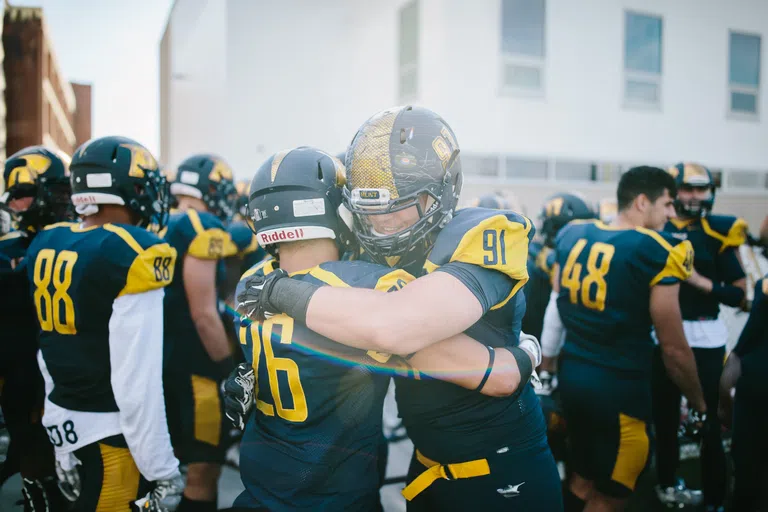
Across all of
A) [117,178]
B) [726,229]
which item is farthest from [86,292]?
[726,229]

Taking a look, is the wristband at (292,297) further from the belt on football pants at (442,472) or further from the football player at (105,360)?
the football player at (105,360)

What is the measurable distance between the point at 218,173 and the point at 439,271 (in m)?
3.27

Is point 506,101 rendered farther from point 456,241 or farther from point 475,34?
point 456,241

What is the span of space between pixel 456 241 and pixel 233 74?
12119mm

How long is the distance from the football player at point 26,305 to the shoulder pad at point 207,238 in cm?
81

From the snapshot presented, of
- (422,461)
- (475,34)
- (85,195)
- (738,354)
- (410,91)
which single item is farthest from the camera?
(410,91)

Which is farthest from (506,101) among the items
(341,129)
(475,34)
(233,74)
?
(233,74)

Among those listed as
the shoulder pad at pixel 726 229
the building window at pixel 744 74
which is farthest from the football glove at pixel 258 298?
the building window at pixel 744 74

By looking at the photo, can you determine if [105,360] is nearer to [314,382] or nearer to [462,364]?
[314,382]

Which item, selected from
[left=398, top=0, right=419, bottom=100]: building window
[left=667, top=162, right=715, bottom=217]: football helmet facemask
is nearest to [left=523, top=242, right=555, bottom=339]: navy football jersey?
[left=667, top=162, right=715, bottom=217]: football helmet facemask

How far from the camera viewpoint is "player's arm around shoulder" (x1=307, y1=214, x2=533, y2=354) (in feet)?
4.98

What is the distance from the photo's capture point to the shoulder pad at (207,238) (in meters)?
3.45

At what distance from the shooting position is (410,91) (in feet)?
39.2

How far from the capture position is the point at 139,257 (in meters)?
2.31
